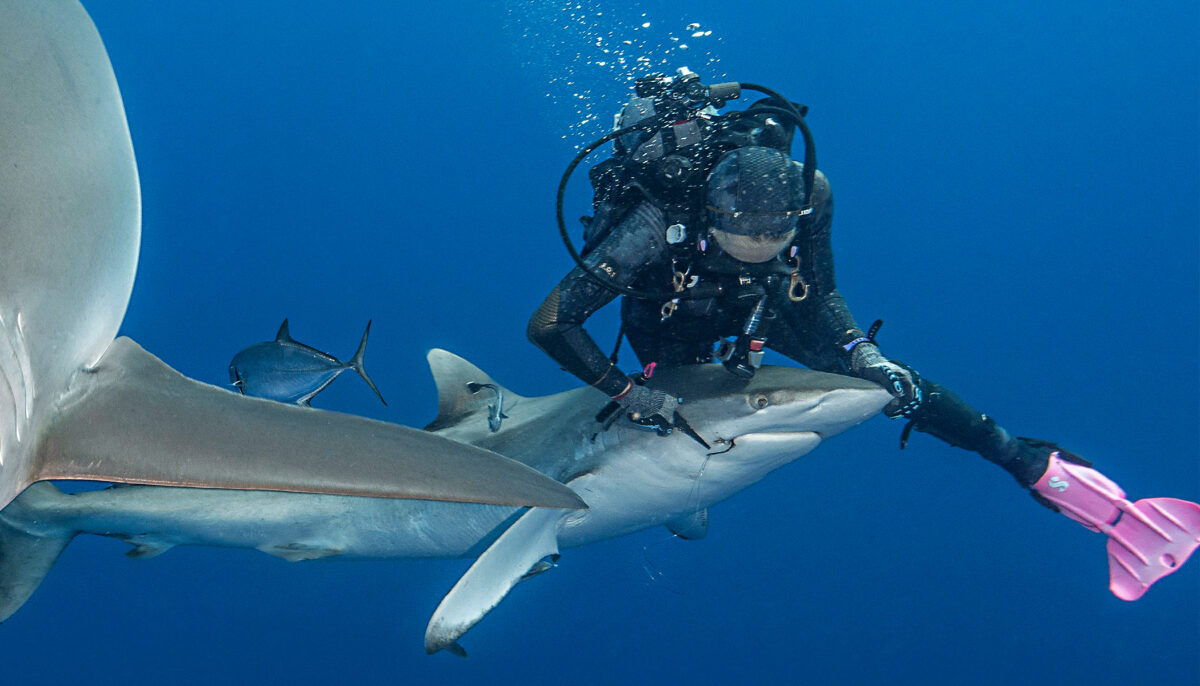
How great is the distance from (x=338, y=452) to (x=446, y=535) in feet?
7.81

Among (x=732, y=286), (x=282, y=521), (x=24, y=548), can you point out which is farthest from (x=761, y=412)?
(x=24, y=548)

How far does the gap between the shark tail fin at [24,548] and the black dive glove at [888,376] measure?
14.7 feet

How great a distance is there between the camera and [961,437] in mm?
4520

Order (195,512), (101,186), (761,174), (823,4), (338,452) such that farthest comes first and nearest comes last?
(823,4) < (195,512) < (761,174) < (101,186) < (338,452)

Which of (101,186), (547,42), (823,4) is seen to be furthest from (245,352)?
(823,4)

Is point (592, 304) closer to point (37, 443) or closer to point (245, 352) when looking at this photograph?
point (37, 443)

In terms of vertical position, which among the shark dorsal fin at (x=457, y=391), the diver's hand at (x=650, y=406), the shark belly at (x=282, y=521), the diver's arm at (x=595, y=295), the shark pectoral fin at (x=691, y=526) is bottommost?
the shark belly at (x=282, y=521)

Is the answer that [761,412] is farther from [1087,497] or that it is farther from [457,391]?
[1087,497]

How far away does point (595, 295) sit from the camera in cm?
343

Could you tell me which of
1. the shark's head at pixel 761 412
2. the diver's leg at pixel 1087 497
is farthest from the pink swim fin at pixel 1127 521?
the shark's head at pixel 761 412

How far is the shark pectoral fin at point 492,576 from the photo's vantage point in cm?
288

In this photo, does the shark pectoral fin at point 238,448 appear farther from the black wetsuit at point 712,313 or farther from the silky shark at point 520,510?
the black wetsuit at point 712,313

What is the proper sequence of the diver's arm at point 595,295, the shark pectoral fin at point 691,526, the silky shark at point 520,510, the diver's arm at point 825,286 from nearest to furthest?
the silky shark at point 520,510
the diver's arm at point 595,295
the diver's arm at point 825,286
the shark pectoral fin at point 691,526

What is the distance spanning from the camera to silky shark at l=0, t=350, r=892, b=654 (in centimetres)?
303
